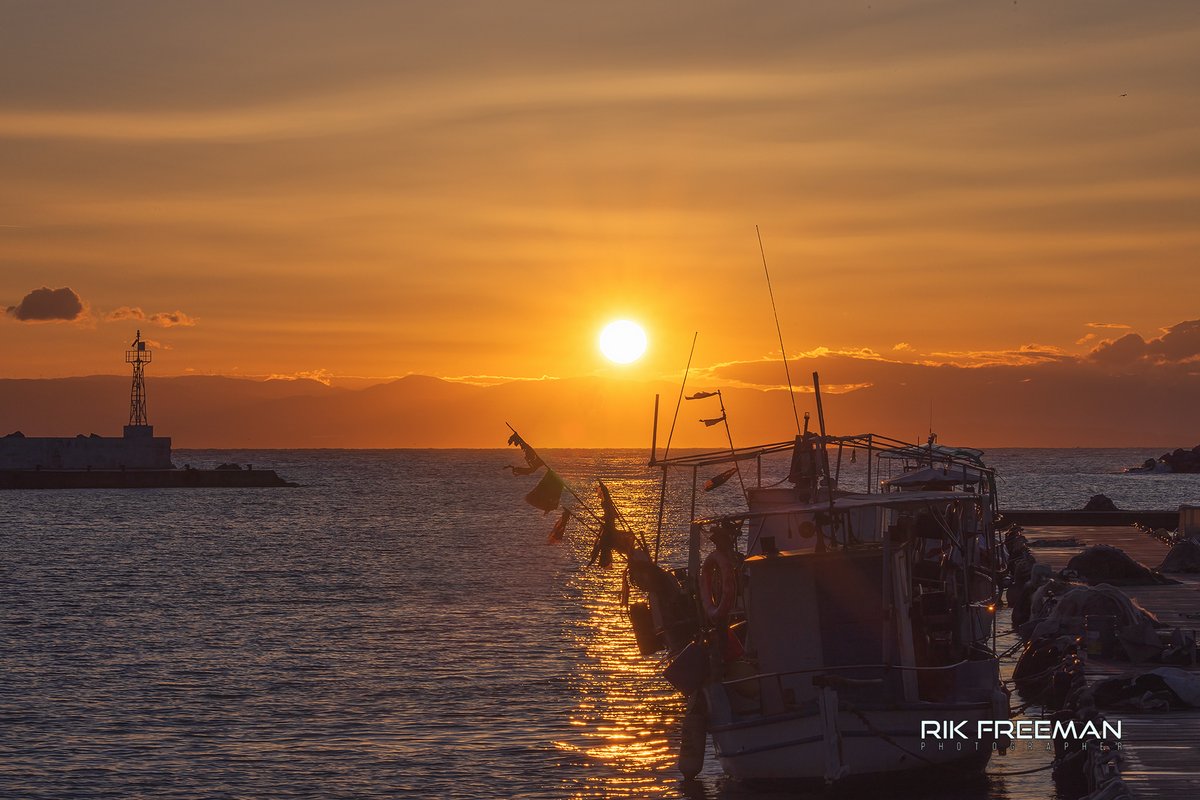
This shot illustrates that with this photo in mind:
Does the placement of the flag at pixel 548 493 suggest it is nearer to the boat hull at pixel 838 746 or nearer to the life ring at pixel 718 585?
the life ring at pixel 718 585

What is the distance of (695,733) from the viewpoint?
2577 centimetres

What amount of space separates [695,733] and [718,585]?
2832 millimetres

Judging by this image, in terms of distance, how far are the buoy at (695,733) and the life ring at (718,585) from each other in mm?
1610

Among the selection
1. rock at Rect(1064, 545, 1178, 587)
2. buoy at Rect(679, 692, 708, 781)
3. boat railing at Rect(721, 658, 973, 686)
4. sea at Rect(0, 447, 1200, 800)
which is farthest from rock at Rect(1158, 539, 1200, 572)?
buoy at Rect(679, 692, 708, 781)

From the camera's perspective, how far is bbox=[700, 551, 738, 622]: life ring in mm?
25656

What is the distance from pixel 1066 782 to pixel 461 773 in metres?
12.1

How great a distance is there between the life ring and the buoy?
5.28ft

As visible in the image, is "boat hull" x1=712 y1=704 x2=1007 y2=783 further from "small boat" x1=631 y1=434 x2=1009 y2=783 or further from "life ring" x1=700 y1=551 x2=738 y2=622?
"life ring" x1=700 y1=551 x2=738 y2=622

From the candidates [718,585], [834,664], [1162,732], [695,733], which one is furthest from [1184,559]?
[695,733]

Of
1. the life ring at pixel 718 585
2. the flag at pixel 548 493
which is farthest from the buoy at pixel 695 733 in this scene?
the flag at pixel 548 493

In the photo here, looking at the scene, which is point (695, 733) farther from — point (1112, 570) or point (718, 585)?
point (1112, 570)

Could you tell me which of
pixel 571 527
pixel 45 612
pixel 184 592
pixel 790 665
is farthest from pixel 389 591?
pixel 571 527

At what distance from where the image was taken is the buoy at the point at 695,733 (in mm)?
25645

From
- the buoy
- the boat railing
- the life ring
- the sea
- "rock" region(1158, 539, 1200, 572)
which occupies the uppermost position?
the life ring
